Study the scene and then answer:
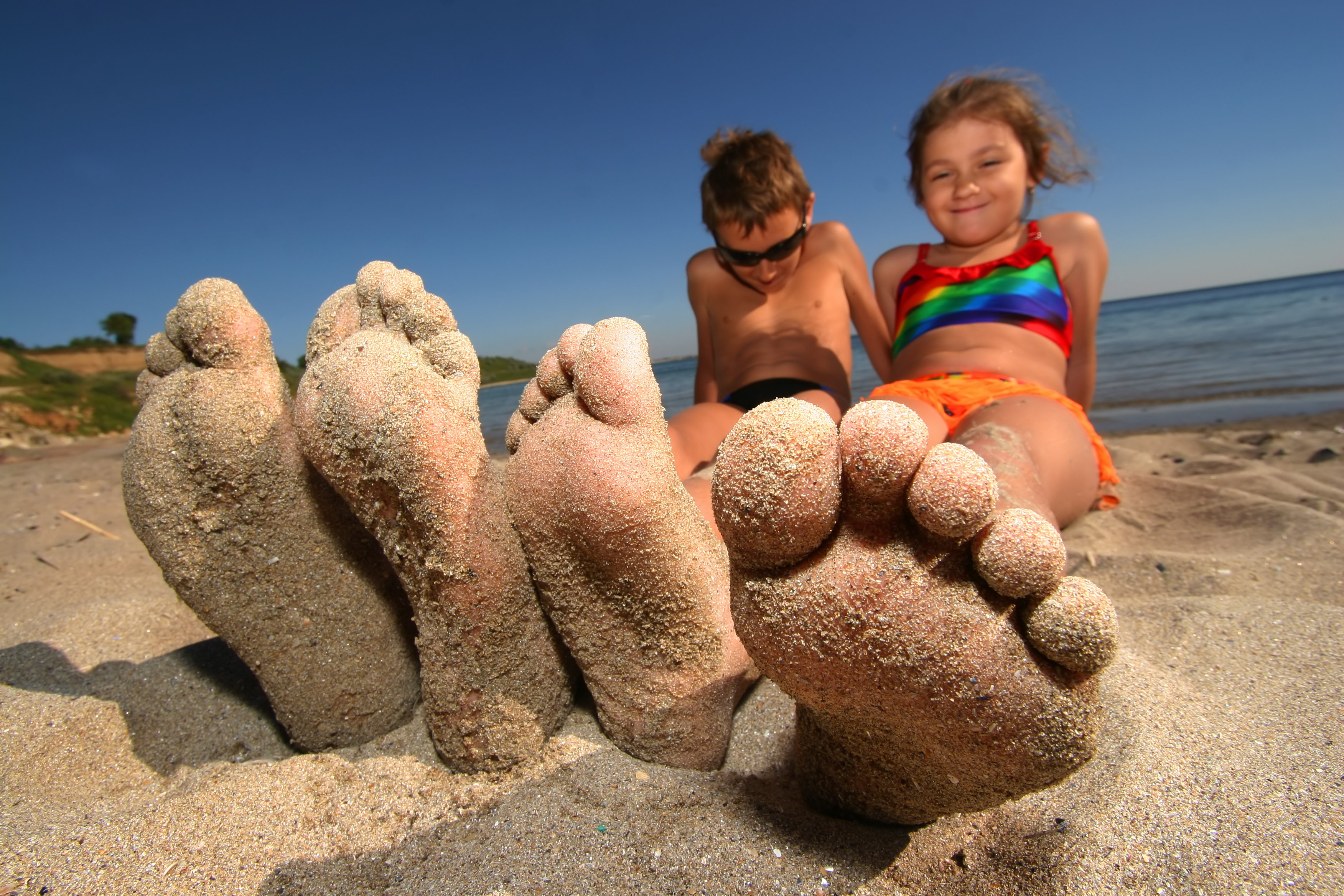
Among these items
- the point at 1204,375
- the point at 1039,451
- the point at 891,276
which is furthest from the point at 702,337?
the point at 1204,375

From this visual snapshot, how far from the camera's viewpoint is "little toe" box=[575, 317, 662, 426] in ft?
2.86

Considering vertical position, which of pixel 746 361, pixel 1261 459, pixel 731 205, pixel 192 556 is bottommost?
pixel 1261 459

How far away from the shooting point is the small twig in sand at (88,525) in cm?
239

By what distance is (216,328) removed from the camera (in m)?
1.01

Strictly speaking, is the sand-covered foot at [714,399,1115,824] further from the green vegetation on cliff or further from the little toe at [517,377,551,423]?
the green vegetation on cliff

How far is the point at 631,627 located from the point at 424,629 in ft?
0.95

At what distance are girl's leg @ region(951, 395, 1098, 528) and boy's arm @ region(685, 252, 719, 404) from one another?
55.8 inches

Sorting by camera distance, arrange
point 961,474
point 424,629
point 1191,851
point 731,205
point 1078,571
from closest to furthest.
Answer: point 961,474
point 1191,851
point 424,629
point 1078,571
point 731,205

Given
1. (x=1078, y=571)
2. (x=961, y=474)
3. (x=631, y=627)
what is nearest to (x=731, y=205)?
(x=1078, y=571)

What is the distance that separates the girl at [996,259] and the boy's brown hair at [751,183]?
0.40m

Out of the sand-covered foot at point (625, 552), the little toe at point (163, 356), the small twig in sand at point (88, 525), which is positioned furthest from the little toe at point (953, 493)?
the small twig in sand at point (88, 525)

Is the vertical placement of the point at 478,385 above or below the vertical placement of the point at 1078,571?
above

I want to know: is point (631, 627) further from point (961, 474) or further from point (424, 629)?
point (961, 474)

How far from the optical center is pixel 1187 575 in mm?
1453
